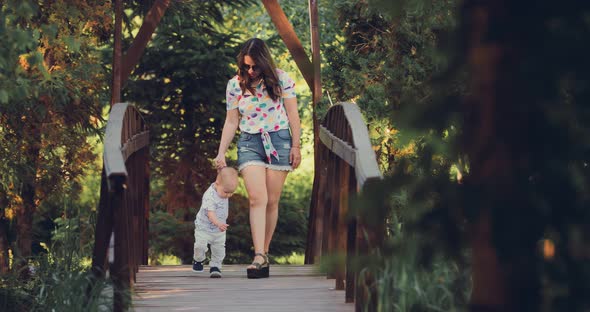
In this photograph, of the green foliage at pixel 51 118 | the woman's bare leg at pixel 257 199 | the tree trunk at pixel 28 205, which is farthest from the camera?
the tree trunk at pixel 28 205

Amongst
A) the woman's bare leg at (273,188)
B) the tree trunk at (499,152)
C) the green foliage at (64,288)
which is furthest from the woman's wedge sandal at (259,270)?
the tree trunk at (499,152)

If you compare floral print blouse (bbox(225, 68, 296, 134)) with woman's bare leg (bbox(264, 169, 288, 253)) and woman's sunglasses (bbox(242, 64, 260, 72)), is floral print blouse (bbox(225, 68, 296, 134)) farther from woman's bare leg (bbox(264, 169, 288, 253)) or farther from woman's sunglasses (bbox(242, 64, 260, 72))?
woman's bare leg (bbox(264, 169, 288, 253))

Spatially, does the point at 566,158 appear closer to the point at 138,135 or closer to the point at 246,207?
the point at 138,135

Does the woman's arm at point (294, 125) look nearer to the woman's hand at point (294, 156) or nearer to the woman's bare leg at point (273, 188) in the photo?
the woman's hand at point (294, 156)

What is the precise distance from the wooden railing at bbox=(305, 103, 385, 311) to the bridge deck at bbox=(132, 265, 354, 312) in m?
0.15

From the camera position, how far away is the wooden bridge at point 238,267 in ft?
16.2

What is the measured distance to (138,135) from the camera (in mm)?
7207

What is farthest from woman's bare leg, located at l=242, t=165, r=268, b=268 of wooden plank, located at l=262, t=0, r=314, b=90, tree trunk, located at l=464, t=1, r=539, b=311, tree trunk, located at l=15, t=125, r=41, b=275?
tree trunk, located at l=464, t=1, r=539, b=311

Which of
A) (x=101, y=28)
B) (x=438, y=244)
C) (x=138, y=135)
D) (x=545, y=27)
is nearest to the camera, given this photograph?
(x=545, y=27)

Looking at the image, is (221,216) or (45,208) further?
(45,208)

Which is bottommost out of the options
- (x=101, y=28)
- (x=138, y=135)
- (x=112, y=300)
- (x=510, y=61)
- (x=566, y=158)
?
(x=112, y=300)

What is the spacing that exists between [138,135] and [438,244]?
466 centimetres

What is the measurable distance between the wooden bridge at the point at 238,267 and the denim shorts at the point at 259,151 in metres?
0.31

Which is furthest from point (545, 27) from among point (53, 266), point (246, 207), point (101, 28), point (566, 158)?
point (246, 207)
